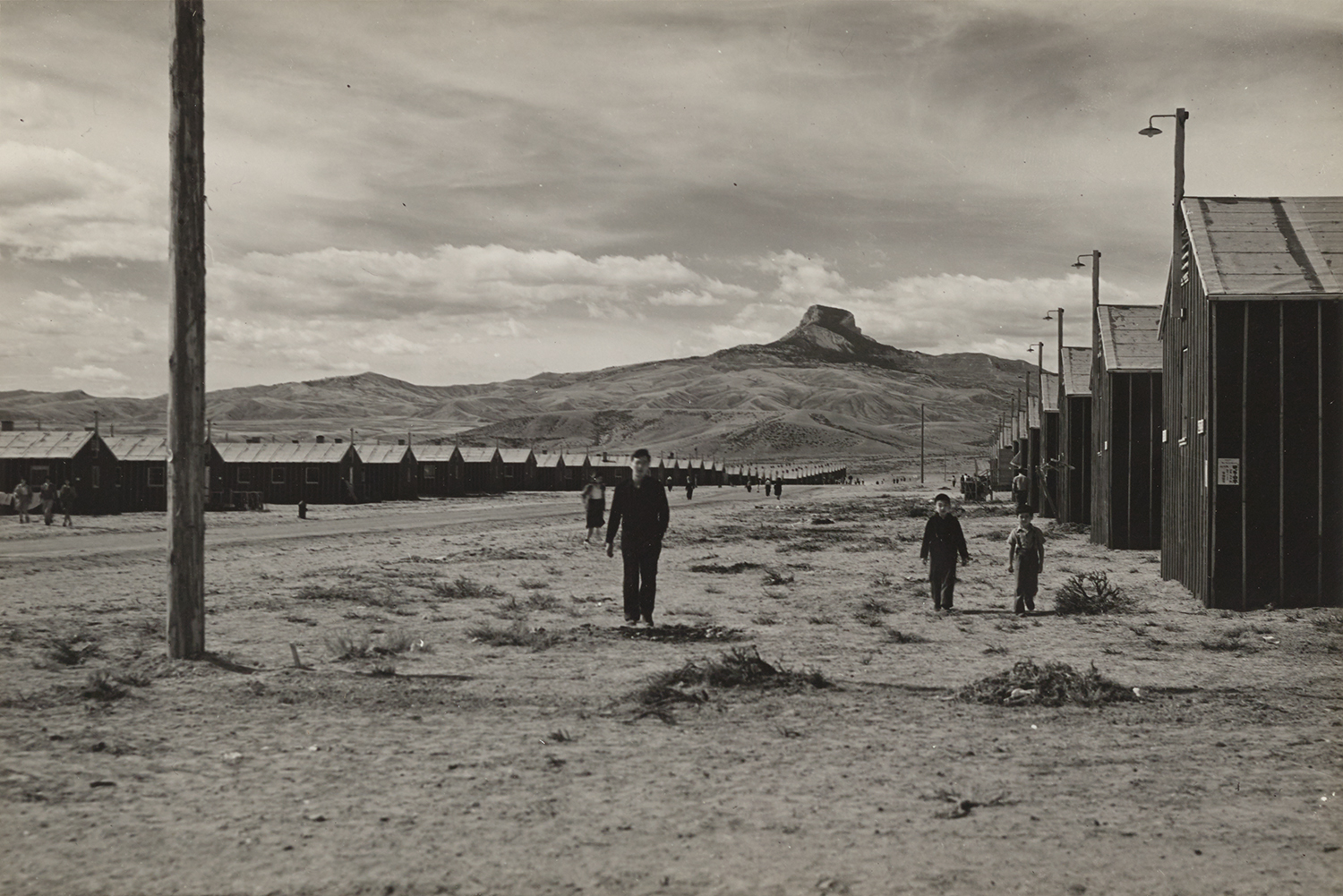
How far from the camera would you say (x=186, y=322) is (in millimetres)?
10070

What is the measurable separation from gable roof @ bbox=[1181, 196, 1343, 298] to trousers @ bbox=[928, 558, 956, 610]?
5182 millimetres

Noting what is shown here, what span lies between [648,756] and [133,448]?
46479 millimetres

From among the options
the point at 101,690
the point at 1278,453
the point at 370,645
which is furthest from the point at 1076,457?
the point at 101,690

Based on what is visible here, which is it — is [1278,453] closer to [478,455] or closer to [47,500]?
[47,500]

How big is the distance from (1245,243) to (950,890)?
47.0 ft

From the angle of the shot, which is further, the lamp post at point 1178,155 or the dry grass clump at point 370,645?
the lamp post at point 1178,155

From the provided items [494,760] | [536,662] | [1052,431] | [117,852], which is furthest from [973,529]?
[117,852]

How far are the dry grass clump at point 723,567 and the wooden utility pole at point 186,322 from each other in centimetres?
1188

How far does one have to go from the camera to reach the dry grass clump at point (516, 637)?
459 inches

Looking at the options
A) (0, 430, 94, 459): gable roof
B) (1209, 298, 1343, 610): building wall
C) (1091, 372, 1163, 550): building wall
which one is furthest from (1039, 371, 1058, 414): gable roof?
(0, 430, 94, 459): gable roof

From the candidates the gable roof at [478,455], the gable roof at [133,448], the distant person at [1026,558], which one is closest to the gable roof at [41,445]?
the gable roof at [133,448]

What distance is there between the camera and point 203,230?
10203mm

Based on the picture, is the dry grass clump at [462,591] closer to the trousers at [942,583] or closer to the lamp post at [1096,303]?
the trousers at [942,583]

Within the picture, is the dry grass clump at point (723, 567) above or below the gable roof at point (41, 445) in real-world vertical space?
below
